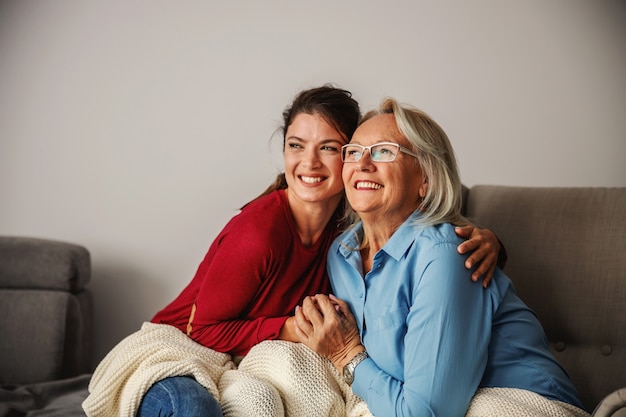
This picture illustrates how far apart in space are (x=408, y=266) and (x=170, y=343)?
→ 2.15 feet

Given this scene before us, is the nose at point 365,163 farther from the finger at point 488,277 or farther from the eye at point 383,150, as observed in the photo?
the finger at point 488,277

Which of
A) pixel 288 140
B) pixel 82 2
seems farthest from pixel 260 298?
pixel 82 2

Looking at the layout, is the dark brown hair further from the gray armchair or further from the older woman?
the gray armchair

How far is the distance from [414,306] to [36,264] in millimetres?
1556

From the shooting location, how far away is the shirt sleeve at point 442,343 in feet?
4.84

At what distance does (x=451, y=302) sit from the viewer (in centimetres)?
149

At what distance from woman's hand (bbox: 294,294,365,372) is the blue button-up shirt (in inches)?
1.6

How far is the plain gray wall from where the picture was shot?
2.63 metres

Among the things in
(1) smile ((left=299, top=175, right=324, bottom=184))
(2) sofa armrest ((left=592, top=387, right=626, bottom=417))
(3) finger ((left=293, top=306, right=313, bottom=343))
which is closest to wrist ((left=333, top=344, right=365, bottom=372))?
(3) finger ((left=293, top=306, right=313, bottom=343))

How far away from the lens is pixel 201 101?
2.72 metres

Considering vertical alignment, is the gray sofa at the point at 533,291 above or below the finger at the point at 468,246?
below

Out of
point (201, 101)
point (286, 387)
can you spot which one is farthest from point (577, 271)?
point (201, 101)

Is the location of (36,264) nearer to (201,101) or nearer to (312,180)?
(201,101)

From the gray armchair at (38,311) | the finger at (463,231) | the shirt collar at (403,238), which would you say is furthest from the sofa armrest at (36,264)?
the finger at (463,231)
